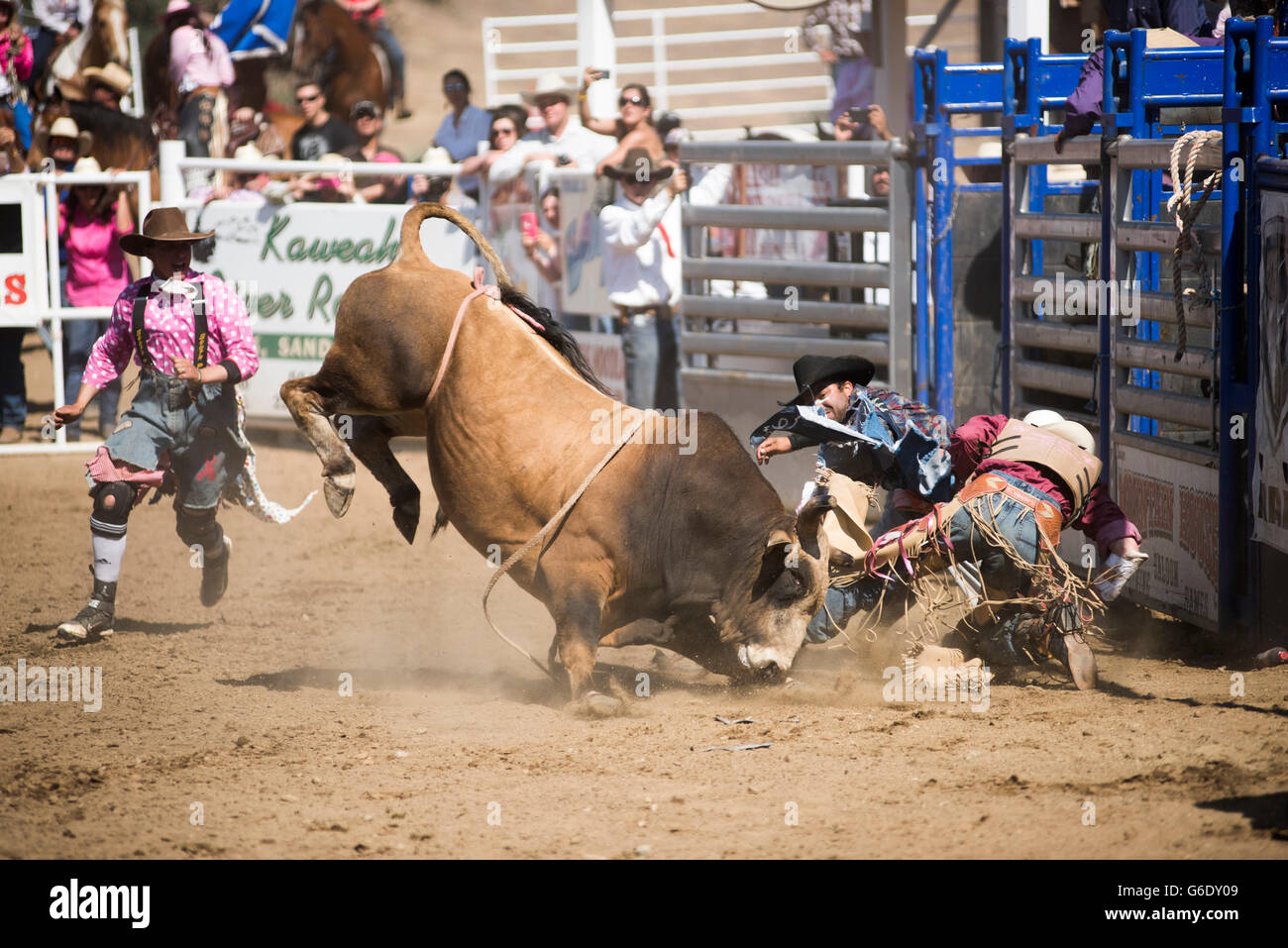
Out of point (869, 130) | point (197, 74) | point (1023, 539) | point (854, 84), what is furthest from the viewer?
point (197, 74)

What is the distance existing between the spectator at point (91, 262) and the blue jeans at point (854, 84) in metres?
6.72

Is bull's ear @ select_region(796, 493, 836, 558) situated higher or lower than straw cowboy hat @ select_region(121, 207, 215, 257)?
lower

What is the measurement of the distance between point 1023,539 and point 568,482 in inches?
64.2

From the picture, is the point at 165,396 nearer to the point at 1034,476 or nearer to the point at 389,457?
the point at 389,457

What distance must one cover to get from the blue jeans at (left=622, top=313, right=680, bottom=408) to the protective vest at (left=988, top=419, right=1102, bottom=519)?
5.04 metres

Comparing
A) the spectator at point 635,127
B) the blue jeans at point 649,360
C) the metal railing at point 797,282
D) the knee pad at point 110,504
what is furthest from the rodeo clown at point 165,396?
the spectator at point 635,127

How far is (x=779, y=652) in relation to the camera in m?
5.09

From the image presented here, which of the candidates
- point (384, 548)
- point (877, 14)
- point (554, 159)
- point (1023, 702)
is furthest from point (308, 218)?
point (1023, 702)

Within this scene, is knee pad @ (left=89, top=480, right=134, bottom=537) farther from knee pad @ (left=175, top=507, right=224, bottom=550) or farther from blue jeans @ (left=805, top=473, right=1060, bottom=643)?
blue jeans @ (left=805, top=473, right=1060, bottom=643)

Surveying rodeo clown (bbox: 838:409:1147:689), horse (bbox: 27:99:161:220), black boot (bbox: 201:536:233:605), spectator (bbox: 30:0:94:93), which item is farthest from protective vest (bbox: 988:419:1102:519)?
spectator (bbox: 30:0:94:93)

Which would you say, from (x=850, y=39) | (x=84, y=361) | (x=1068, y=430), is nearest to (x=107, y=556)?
(x=1068, y=430)

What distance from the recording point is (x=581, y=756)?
15.0 ft

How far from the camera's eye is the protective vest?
5137 millimetres

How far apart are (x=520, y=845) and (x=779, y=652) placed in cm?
159
